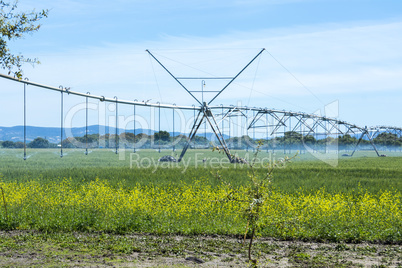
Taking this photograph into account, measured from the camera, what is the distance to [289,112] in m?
48.0

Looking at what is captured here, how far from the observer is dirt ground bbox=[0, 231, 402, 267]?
8.41m

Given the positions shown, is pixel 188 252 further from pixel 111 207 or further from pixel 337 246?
pixel 111 207

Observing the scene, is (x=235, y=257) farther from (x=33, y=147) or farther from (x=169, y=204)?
(x=33, y=147)

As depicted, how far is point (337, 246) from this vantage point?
987cm

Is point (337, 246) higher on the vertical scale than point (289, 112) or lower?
lower

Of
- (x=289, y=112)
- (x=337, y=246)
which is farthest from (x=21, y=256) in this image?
(x=289, y=112)

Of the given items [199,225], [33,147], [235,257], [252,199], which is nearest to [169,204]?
[199,225]

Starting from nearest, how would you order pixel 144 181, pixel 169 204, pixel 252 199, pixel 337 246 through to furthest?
pixel 252 199 → pixel 337 246 → pixel 169 204 → pixel 144 181

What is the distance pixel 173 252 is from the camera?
9102mm

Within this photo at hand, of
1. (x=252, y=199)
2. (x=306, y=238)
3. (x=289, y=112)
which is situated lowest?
(x=306, y=238)

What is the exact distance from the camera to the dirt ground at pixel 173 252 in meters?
→ 8.41

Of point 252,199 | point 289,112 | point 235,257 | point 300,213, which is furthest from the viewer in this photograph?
point 289,112

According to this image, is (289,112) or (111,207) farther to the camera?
(289,112)

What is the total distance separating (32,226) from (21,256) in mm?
2993
